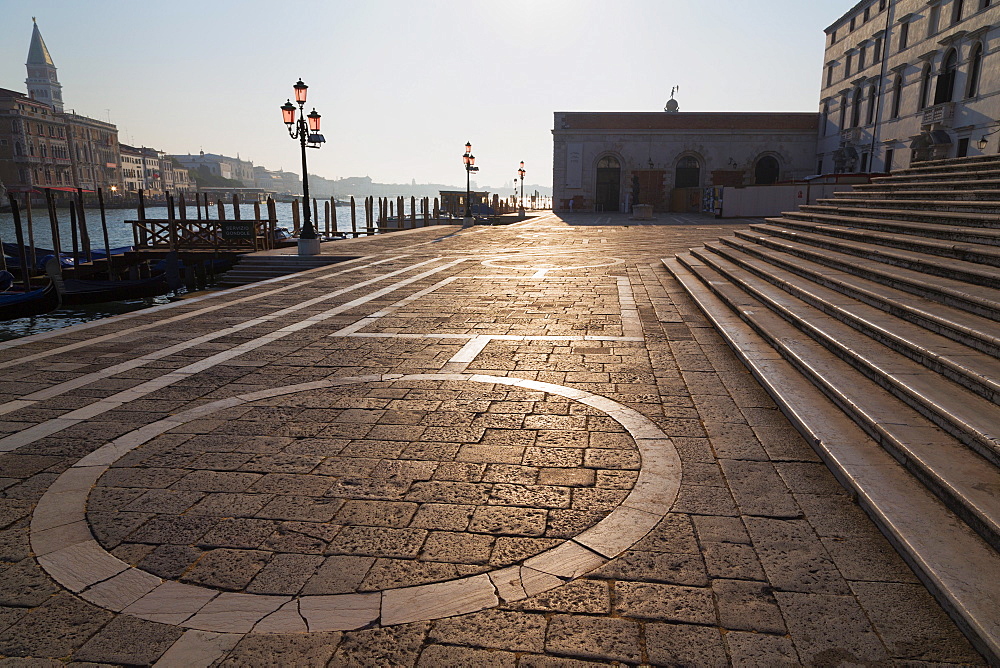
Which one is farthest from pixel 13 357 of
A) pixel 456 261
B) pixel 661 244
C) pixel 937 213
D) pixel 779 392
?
pixel 661 244

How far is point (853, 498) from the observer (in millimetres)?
3139

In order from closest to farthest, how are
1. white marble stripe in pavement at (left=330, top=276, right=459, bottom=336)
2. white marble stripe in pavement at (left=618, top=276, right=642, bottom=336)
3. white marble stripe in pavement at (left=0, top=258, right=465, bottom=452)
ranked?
white marble stripe in pavement at (left=0, top=258, right=465, bottom=452)
white marble stripe in pavement at (left=618, top=276, right=642, bottom=336)
white marble stripe in pavement at (left=330, top=276, right=459, bottom=336)

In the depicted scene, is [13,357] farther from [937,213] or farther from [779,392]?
[937,213]

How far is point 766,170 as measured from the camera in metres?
43.6

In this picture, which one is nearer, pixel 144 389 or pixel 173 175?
pixel 144 389

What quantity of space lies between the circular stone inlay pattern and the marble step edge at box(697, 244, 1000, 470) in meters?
1.56

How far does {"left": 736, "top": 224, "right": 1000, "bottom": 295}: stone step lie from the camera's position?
531cm

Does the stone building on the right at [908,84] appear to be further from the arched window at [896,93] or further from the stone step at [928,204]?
the stone step at [928,204]

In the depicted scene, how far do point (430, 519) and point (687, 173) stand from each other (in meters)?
45.6

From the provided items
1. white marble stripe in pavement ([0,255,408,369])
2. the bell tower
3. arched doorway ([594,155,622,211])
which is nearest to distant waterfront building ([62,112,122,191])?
the bell tower

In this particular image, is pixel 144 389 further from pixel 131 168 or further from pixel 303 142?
pixel 131 168

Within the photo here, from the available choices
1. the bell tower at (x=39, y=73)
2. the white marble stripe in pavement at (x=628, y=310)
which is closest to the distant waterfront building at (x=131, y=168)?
the bell tower at (x=39, y=73)

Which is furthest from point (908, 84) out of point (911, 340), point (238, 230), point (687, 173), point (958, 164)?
point (911, 340)

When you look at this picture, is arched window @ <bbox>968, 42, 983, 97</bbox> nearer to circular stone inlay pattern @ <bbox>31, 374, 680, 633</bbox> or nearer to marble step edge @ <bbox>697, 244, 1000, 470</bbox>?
marble step edge @ <bbox>697, 244, 1000, 470</bbox>
